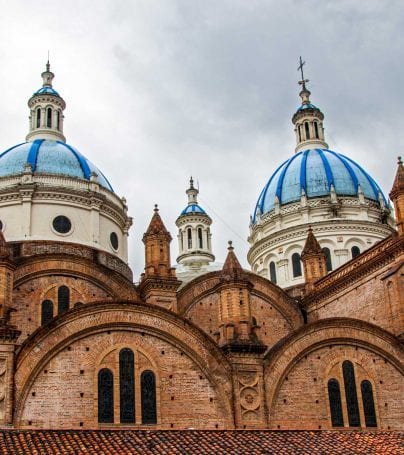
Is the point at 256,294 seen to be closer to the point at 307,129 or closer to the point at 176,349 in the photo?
the point at 176,349

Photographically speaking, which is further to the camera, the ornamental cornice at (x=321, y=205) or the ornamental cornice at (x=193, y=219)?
the ornamental cornice at (x=193, y=219)

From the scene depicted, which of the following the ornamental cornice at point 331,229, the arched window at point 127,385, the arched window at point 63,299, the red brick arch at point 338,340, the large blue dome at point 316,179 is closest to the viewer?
the arched window at point 127,385

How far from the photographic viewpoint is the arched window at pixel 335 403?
30.4 metres

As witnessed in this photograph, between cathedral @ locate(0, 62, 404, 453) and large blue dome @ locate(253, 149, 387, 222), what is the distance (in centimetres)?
305

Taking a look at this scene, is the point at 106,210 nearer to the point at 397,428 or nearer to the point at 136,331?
the point at 136,331

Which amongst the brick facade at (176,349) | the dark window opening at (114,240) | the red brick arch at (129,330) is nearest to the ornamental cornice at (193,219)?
the dark window opening at (114,240)

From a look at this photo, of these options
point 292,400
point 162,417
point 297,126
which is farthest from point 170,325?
point 297,126

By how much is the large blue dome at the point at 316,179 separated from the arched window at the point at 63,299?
22484 mm

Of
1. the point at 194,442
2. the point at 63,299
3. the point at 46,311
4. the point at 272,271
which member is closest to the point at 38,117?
the point at 63,299

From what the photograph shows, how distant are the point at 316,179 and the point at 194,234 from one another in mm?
12520

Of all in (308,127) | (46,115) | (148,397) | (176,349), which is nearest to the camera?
(148,397)

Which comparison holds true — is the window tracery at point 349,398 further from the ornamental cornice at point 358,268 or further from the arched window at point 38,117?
the arched window at point 38,117

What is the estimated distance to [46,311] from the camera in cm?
3391

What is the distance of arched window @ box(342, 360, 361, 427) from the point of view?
30594mm
